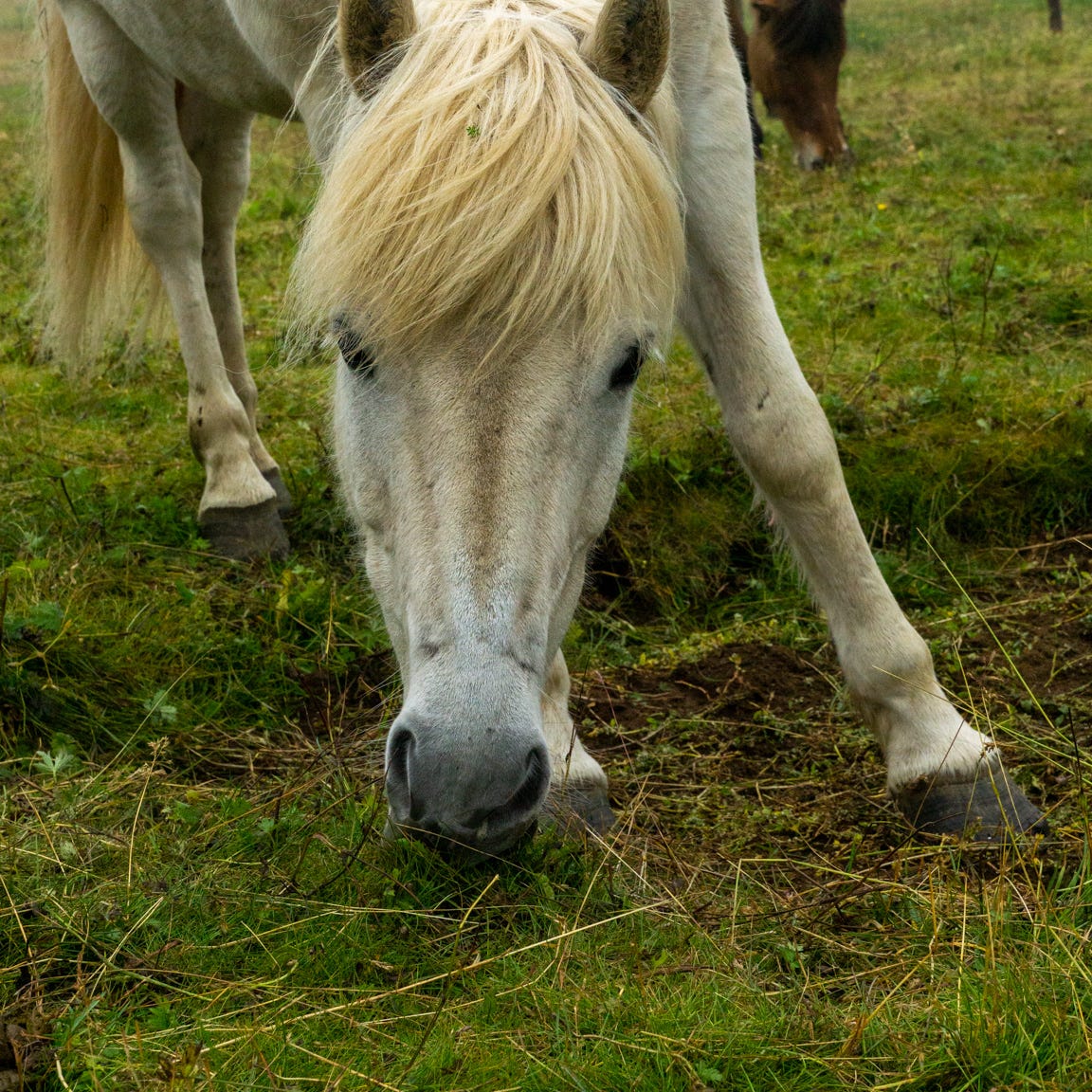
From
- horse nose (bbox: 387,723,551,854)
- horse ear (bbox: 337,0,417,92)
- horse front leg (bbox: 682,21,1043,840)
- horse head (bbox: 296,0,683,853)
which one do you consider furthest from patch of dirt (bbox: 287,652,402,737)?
horse ear (bbox: 337,0,417,92)

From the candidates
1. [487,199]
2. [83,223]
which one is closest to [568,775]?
[487,199]

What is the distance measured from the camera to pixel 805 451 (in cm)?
280

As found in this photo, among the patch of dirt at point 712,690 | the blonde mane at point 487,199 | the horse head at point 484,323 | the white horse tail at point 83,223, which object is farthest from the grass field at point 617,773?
the blonde mane at point 487,199

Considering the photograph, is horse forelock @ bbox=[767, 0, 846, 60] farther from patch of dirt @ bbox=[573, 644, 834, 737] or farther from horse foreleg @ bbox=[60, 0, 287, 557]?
patch of dirt @ bbox=[573, 644, 834, 737]

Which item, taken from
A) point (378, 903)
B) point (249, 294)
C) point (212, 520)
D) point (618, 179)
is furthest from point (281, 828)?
point (249, 294)

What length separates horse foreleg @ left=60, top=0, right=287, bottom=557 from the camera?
3908 millimetres

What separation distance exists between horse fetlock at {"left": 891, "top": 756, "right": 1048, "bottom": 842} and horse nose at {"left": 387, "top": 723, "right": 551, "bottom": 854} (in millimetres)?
1080

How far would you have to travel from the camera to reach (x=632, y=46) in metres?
2.14

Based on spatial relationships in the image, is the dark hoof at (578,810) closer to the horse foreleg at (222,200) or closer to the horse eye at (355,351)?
the horse eye at (355,351)

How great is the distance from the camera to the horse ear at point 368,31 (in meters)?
2.08

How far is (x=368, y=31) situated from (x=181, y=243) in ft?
7.58

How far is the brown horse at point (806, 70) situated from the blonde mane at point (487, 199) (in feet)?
22.9

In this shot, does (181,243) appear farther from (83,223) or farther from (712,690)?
(712,690)

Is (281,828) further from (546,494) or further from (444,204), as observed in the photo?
(444,204)
